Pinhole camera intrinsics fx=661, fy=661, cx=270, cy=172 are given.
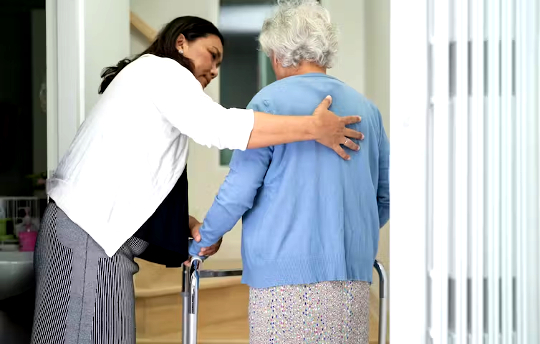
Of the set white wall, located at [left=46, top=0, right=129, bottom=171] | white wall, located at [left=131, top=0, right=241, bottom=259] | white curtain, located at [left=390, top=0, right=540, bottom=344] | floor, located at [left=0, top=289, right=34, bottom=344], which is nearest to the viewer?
white curtain, located at [left=390, top=0, right=540, bottom=344]

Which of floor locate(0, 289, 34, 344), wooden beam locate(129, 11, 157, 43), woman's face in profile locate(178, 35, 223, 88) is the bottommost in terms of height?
floor locate(0, 289, 34, 344)

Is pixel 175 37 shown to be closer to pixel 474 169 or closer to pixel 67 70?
pixel 67 70

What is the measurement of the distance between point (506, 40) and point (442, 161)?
217 mm

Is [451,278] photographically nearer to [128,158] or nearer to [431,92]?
[431,92]

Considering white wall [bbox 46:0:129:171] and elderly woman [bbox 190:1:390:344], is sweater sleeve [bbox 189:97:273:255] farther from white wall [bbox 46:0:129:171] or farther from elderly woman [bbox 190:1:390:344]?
white wall [bbox 46:0:129:171]

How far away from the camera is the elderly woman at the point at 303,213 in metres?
1.66

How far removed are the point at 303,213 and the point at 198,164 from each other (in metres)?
2.41

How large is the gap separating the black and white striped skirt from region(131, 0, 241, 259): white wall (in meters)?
2.09

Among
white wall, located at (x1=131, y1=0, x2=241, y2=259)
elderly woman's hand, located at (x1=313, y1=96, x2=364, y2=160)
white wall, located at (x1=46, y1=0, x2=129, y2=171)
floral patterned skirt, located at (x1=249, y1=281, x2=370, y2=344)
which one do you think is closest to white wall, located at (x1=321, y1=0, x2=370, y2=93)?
white wall, located at (x1=131, y1=0, x2=241, y2=259)

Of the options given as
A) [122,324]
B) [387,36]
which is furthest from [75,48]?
[387,36]

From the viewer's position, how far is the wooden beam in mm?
3322

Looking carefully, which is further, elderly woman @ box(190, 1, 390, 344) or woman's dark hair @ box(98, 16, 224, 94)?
woman's dark hair @ box(98, 16, 224, 94)

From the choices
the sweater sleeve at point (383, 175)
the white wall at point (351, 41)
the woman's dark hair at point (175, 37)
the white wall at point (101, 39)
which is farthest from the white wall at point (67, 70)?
the white wall at point (351, 41)

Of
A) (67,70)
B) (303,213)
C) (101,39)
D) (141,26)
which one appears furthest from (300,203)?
(141,26)
